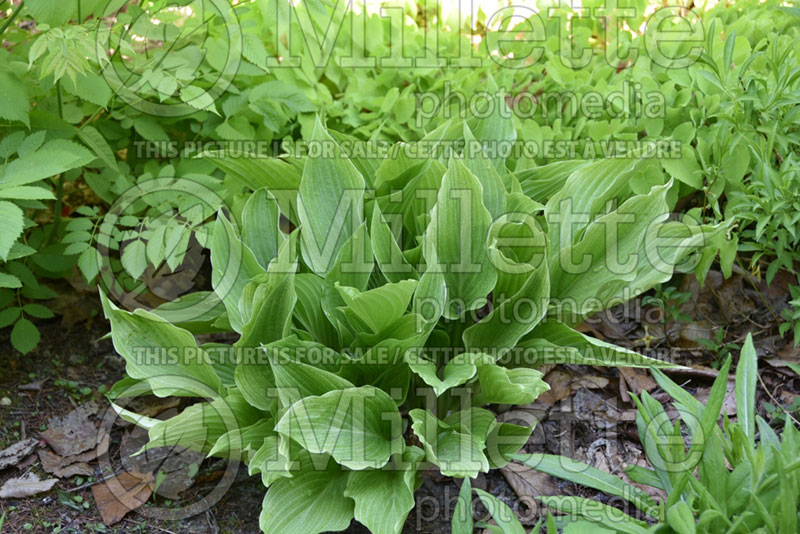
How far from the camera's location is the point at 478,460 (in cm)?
167

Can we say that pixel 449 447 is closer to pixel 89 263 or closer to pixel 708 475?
pixel 708 475

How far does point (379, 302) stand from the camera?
1.74 m

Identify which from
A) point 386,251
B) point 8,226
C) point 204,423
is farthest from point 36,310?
point 386,251

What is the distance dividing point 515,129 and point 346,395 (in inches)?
42.0

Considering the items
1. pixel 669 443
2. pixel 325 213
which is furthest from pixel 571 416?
pixel 325 213

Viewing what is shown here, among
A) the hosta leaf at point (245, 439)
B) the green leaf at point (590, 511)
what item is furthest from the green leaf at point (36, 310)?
the green leaf at point (590, 511)

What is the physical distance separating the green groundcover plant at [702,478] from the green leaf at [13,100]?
152 cm

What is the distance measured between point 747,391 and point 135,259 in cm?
157

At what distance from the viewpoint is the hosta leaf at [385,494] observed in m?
1.63

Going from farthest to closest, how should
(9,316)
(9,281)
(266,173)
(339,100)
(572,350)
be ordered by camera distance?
(339,100)
(9,316)
(266,173)
(9,281)
(572,350)

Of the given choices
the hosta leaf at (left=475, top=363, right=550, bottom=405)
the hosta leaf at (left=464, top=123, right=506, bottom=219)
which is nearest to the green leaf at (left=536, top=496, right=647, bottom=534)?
the hosta leaf at (left=475, top=363, right=550, bottom=405)

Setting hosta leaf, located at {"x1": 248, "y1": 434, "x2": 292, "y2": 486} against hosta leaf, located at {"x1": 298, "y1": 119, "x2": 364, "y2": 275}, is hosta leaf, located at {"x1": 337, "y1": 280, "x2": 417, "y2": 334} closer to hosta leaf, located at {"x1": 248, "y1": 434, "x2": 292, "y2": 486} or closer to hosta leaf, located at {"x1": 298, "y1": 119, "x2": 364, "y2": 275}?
hosta leaf, located at {"x1": 298, "y1": 119, "x2": 364, "y2": 275}

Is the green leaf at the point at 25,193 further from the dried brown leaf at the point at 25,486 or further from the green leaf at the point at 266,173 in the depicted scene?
the dried brown leaf at the point at 25,486

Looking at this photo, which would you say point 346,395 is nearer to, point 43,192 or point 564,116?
point 43,192
